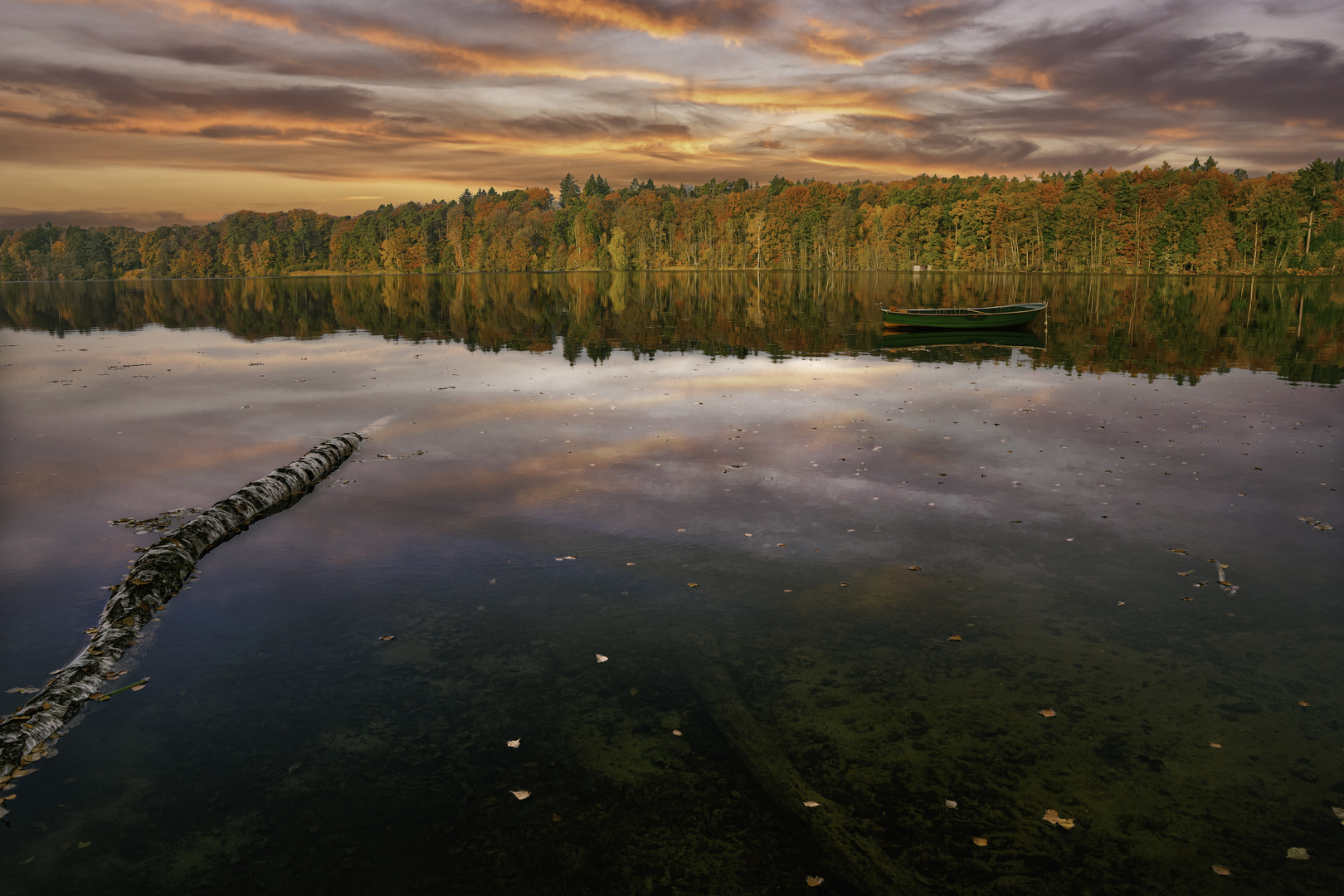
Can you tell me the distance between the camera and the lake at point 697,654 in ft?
21.5

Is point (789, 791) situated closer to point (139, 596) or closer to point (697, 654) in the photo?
point (697, 654)

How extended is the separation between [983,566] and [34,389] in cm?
3427

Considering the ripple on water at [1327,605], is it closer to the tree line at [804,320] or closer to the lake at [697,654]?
the lake at [697,654]

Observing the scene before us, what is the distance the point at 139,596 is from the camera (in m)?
10.9

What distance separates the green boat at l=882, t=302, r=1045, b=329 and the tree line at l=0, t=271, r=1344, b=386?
1.48 meters

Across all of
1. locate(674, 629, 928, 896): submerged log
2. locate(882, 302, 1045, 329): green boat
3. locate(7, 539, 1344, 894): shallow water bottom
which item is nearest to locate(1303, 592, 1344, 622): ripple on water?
locate(7, 539, 1344, 894): shallow water bottom

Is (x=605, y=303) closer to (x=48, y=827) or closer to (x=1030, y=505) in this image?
(x=1030, y=505)

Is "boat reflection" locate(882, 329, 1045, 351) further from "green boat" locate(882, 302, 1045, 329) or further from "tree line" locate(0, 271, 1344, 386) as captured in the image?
"green boat" locate(882, 302, 1045, 329)

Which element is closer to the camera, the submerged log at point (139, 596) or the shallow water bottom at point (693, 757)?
the shallow water bottom at point (693, 757)

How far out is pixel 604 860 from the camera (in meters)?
6.42

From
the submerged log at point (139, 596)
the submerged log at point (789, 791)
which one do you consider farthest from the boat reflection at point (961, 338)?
the submerged log at point (789, 791)

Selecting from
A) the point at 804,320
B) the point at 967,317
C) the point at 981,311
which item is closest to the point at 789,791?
the point at 981,311

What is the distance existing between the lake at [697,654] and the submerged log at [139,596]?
0.86 feet

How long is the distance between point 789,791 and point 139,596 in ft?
30.7
